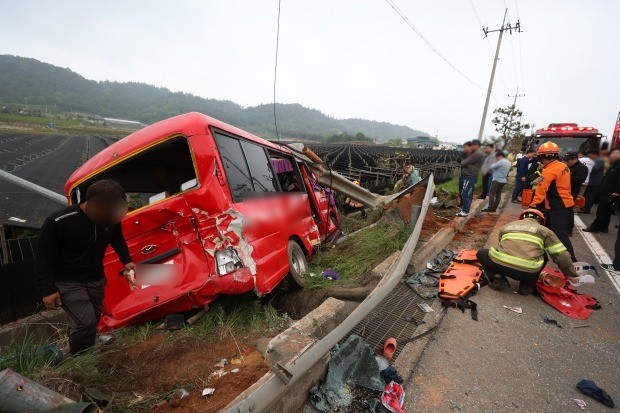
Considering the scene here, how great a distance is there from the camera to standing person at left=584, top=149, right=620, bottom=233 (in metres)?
6.11

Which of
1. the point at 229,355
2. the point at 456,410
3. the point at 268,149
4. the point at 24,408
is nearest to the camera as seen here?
the point at 24,408

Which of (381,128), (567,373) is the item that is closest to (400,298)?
(567,373)

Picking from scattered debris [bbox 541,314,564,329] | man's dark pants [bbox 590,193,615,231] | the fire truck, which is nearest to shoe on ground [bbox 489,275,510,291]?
scattered debris [bbox 541,314,564,329]

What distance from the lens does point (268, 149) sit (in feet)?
14.3

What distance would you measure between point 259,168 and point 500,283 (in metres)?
3.17

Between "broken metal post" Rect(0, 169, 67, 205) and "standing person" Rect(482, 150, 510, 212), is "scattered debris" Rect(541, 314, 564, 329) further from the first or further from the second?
"broken metal post" Rect(0, 169, 67, 205)

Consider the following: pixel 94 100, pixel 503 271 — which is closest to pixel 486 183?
pixel 503 271

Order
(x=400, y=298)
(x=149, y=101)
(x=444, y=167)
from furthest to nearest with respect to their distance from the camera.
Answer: (x=149, y=101) < (x=444, y=167) < (x=400, y=298)

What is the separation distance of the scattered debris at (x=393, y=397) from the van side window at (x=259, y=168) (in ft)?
7.04

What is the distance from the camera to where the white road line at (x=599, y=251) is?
4.35m

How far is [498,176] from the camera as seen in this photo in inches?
307

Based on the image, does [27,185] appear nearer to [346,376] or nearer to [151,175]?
[151,175]

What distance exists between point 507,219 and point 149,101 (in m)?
144

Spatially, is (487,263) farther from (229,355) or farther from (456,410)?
(229,355)
